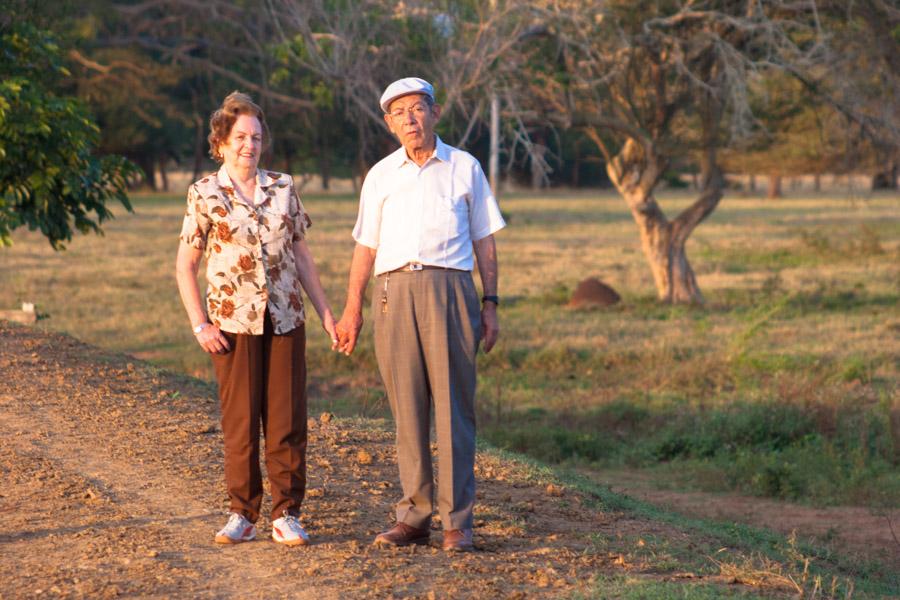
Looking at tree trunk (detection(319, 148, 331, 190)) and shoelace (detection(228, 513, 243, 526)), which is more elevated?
tree trunk (detection(319, 148, 331, 190))

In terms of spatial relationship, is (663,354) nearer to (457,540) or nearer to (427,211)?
(457,540)

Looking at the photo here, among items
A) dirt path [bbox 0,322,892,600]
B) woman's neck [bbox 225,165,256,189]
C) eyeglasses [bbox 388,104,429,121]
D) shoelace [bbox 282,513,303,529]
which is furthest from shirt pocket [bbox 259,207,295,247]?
dirt path [bbox 0,322,892,600]

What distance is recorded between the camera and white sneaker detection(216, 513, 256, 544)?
5.33m

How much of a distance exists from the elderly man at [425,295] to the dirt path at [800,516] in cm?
331

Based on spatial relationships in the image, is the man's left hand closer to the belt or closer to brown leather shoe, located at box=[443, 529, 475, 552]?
the belt

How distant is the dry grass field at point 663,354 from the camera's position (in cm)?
1073

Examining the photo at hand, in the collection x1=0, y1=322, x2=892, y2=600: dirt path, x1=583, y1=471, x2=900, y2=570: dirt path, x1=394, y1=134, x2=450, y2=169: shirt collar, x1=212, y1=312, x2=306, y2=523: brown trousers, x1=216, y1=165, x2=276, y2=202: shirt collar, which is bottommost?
x1=583, y1=471, x2=900, y2=570: dirt path

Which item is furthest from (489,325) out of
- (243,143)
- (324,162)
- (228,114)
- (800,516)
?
(324,162)

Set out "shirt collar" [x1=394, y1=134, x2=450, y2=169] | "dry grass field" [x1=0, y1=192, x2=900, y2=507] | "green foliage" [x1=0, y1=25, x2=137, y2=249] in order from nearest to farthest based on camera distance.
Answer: "shirt collar" [x1=394, y1=134, x2=450, y2=169] → "green foliage" [x1=0, y1=25, x2=137, y2=249] → "dry grass field" [x1=0, y1=192, x2=900, y2=507]

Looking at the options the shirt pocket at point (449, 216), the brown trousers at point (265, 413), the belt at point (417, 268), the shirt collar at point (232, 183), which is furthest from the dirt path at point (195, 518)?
the shirt collar at point (232, 183)

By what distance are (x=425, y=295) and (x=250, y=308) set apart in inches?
27.9

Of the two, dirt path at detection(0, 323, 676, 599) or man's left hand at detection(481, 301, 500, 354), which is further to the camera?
man's left hand at detection(481, 301, 500, 354)

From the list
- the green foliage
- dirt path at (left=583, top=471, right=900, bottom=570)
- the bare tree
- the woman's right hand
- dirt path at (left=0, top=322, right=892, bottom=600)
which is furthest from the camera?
the bare tree

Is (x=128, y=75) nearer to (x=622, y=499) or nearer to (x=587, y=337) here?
(x=587, y=337)
